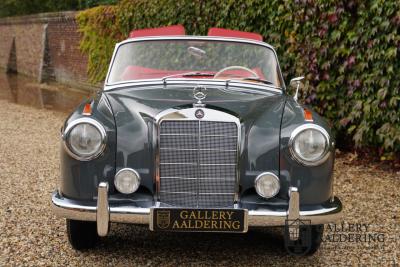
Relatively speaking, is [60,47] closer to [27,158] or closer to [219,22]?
[219,22]

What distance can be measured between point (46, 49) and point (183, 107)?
17.7 meters

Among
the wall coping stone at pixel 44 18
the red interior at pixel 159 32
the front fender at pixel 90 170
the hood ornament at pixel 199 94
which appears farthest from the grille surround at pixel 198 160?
the wall coping stone at pixel 44 18

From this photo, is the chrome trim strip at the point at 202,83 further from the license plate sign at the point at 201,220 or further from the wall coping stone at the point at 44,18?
the wall coping stone at the point at 44,18

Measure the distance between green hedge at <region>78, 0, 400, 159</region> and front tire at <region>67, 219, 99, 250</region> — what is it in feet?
11.9

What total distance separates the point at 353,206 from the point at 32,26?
19022 mm

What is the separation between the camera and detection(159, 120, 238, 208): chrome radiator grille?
342 centimetres

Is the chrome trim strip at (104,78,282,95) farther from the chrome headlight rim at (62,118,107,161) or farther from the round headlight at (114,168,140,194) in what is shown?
the round headlight at (114,168,140,194)

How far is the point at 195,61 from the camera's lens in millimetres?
4621

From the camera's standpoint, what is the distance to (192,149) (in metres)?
3.43

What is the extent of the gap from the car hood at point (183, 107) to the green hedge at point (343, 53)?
2840mm

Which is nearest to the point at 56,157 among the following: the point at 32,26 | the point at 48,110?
the point at 48,110

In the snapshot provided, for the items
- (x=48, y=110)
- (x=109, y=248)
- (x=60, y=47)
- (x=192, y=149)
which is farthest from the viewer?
(x=60, y=47)

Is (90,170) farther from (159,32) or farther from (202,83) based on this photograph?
(159,32)

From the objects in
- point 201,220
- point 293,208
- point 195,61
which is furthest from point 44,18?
point 293,208
